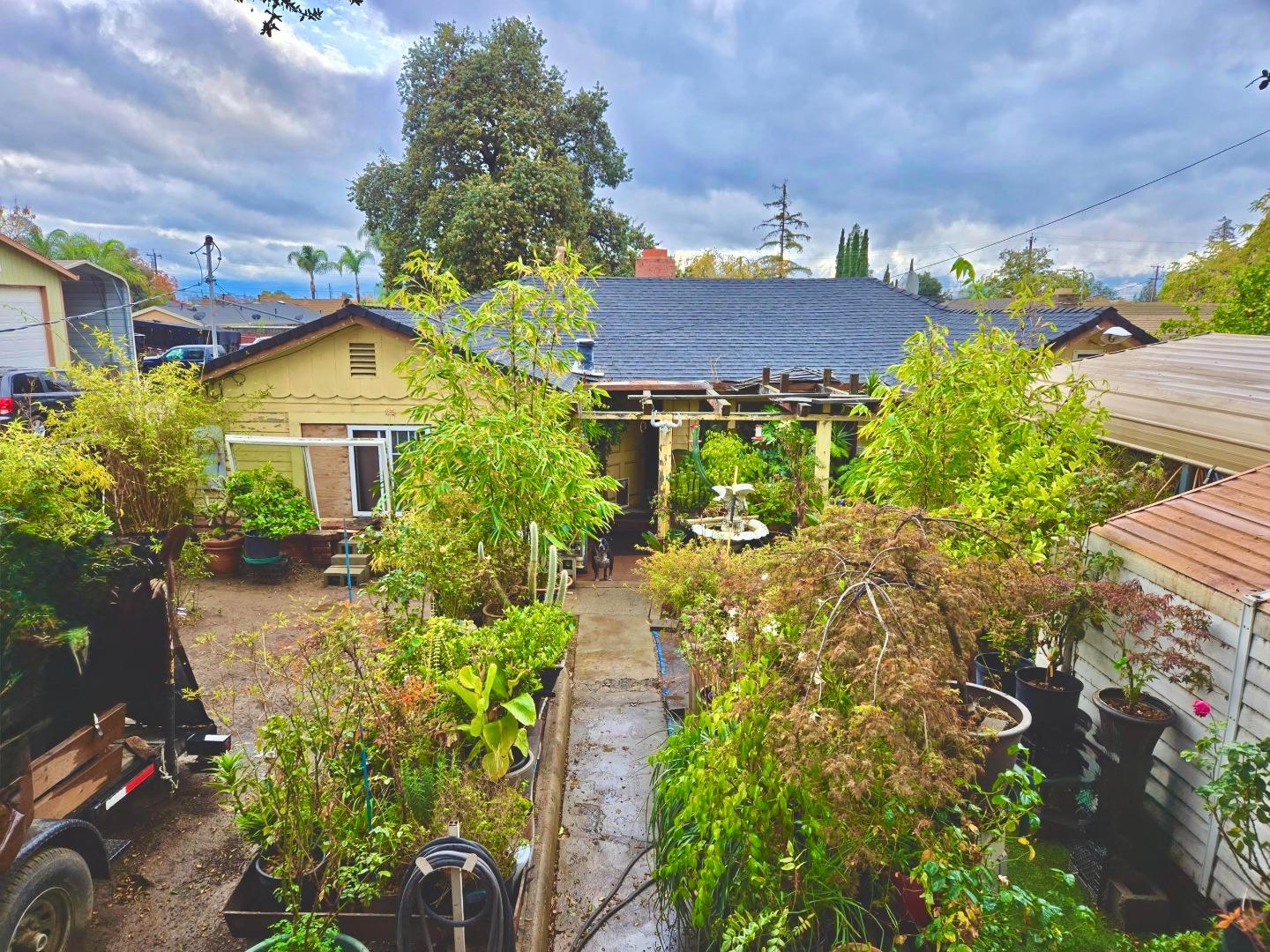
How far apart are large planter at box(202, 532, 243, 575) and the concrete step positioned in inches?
44.4

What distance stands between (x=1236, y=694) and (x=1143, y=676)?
419mm

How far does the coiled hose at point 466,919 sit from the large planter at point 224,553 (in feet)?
22.7

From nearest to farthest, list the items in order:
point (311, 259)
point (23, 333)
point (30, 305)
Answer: point (23, 333) < point (30, 305) < point (311, 259)

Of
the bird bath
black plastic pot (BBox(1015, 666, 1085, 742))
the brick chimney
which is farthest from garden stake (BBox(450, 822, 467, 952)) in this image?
the brick chimney

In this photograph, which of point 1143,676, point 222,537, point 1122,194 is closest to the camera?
point 1143,676

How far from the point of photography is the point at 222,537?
8.51 meters

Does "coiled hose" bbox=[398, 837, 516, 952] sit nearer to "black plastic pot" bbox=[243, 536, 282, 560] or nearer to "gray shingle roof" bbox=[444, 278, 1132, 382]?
"black plastic pot" bbox=[243, 536, 282, 560]

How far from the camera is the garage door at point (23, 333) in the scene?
16547 mm

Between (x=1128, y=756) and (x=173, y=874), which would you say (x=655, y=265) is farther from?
(x=173, y=874)

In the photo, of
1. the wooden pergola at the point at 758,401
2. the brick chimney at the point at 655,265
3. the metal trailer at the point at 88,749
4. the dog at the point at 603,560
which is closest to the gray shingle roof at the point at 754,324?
the wooden pergola at the point at 758,401

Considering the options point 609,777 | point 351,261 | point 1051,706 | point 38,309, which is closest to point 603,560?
point 609,777

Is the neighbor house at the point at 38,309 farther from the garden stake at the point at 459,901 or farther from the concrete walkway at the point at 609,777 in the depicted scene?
the garden stake at the point at 459,901

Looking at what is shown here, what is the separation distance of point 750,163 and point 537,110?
39.5ft

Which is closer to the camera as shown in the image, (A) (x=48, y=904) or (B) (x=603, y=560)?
(A) (x=48, y=904)
